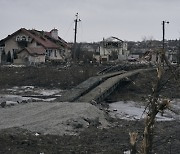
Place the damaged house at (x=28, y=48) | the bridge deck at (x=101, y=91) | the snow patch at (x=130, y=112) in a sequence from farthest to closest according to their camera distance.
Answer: the damaged house at (x=28, y=48) → the bridge deck at (x=101, y=91) → the snow patch at (x=130, y=112)

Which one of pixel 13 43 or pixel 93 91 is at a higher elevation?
pixel 13 43

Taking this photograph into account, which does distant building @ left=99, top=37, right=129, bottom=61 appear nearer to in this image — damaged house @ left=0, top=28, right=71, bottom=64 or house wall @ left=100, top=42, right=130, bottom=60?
house wall @ left=100, top=42, right=130, bottom=60

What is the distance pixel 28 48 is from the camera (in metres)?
56.2

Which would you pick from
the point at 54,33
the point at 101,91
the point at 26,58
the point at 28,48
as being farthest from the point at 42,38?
the point at 101,91

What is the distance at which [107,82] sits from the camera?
103 ft

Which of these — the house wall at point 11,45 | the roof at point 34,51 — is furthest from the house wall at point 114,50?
the house wall at point 11,45

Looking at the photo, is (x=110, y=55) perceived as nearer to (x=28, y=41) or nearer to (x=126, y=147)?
(x=28, y=41)

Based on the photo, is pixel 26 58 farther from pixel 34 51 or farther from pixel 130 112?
pixel 130 112

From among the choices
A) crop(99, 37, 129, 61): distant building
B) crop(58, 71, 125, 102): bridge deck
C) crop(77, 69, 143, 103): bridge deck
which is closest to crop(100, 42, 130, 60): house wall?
crop(99, 37, 129, 61): distant building

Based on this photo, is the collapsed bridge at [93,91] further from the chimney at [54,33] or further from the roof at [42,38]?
the chimney at [54,33]

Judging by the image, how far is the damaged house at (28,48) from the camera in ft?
183

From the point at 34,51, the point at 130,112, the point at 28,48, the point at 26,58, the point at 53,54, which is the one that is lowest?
the point at 130,112

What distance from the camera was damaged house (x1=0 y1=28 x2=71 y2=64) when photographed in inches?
2191

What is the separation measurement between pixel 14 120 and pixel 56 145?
573cm
